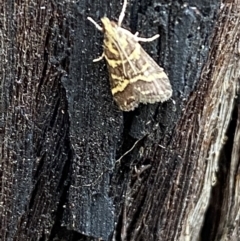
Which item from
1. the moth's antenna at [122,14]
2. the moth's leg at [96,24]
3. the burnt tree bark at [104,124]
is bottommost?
the burnt tree bark at [104,124]

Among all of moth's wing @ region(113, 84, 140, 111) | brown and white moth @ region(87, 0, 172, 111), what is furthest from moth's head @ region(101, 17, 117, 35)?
moth's wing @ region(113, 84, 140, 111)

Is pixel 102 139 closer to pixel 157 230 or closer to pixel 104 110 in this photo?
pixel 104 110

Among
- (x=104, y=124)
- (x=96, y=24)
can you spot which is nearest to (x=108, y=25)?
(x=96, y=24)

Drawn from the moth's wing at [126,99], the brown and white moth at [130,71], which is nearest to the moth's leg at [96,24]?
the brown and white moth at [130,71]

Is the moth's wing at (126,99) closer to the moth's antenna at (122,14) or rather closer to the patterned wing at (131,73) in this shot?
the patterned wing at (131,73)

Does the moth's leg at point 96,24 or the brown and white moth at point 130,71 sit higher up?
the moth's leg at point 96,24

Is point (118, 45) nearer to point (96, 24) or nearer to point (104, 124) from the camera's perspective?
point (96, 24)
